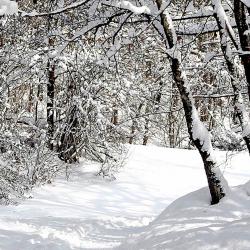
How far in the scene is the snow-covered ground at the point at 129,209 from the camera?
6.33m

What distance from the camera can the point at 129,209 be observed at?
1115cm

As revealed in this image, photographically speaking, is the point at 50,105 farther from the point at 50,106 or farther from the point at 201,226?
the point at 201,226

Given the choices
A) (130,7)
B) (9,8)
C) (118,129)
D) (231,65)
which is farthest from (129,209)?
(9,8)

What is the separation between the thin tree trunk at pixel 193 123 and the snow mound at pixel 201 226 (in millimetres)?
227

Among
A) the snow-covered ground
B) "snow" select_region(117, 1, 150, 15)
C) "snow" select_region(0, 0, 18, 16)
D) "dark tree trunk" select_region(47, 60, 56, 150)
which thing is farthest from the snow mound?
"dark tree trunk" select_region(47, 60, 56, 150)

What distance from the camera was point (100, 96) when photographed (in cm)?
1307

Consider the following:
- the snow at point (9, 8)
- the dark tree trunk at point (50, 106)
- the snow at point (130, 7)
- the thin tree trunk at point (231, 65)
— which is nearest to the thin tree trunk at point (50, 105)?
the dark tree trunk at point (50, 106)

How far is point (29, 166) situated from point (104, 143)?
2215mm

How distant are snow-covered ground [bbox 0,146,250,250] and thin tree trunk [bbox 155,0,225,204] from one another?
0.29 m

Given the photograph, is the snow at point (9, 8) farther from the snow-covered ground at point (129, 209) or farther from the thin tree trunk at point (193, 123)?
the snow-covered ground at point (129, 209)

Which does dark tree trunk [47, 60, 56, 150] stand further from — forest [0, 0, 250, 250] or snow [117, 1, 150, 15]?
snow [117, 1, 150, 15]

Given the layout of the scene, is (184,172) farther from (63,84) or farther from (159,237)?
(159,237)

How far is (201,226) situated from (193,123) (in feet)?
5.11

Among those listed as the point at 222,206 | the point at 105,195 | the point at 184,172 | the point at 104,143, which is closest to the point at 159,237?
the point at 222,206
